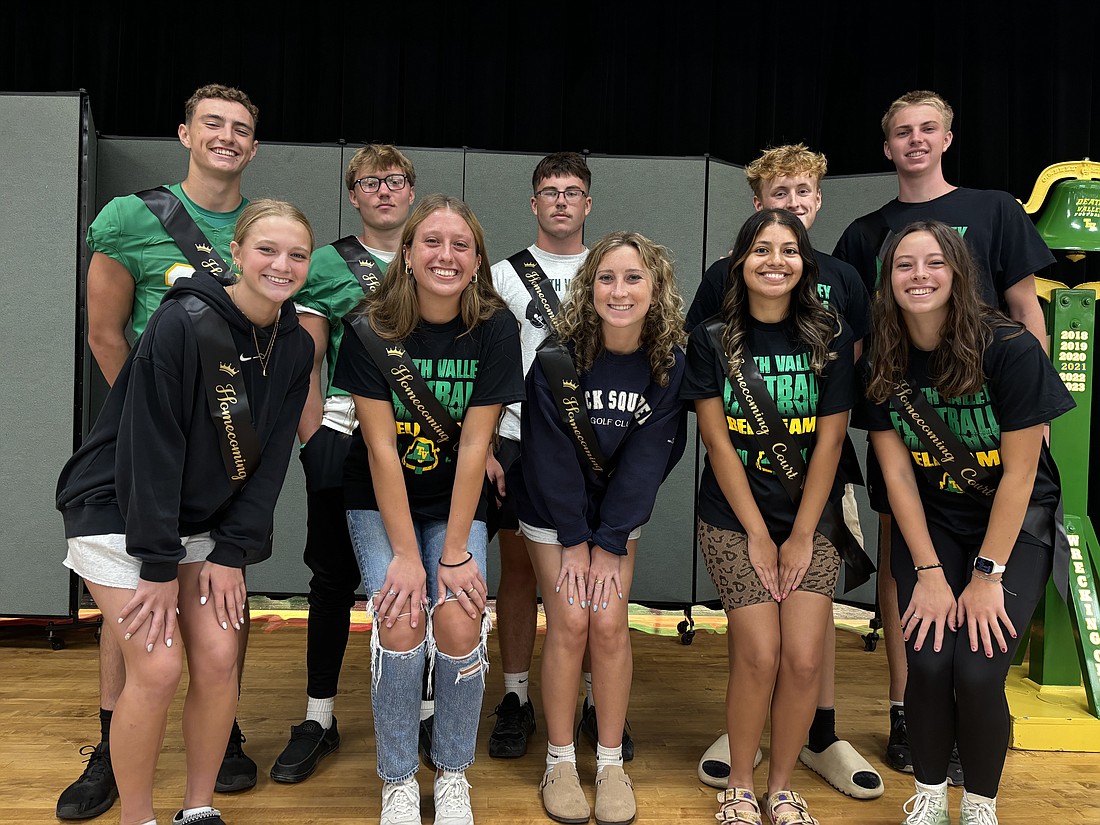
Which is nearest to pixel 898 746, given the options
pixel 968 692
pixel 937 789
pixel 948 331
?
pixel 937 789

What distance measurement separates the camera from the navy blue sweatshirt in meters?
1.93

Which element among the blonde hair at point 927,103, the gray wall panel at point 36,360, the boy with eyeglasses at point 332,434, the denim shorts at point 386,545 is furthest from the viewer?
the gray wall panel at point 36,360

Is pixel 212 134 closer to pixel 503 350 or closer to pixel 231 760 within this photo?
pixel 503 350

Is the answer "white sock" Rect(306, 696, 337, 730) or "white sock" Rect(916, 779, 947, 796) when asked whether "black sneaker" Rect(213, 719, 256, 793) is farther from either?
"white sock" Rect(916, 779, 947, 796)

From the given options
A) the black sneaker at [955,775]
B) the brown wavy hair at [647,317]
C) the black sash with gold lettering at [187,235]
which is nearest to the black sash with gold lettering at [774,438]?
the brown wavy hair at [647,317]

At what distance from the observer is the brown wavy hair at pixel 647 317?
1964 mm

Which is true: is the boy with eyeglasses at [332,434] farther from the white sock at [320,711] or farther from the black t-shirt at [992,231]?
the black t-shirt at [992,231]

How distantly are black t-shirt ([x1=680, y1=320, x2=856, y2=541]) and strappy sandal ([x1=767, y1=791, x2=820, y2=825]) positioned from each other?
0.58 metres

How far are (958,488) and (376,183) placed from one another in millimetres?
1655

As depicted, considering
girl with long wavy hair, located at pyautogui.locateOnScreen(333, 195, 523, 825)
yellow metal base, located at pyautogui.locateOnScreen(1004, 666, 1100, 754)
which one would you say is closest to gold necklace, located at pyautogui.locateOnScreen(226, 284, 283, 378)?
girl with long wavy hair, located at pyautogui.locateOnScreen(333, 195, 523, 825)

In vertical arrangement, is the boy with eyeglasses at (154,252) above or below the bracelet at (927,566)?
above

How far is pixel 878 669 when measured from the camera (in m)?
3.06

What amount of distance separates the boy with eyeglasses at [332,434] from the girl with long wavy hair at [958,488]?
129 cm

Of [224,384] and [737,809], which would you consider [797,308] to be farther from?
[224,384]
